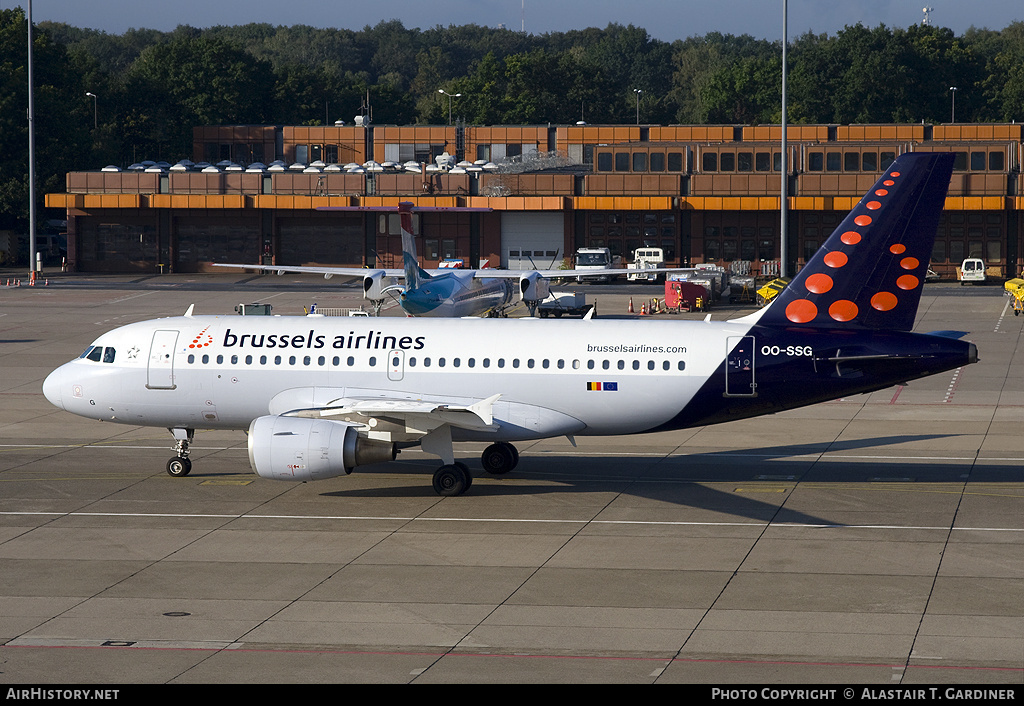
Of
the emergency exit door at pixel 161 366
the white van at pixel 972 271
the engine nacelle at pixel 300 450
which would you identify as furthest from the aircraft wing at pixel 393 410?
the white van at pixel 972 271

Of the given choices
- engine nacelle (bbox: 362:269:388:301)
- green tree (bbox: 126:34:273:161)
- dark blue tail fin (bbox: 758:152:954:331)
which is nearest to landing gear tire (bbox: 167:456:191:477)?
dark blue tail fin (bbox: 758:152:954:331)

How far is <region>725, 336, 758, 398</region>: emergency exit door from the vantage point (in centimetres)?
2959

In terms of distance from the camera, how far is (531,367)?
100.0ft

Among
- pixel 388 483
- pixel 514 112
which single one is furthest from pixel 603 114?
pixel 388 483

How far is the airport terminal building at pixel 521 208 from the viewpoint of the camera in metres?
103

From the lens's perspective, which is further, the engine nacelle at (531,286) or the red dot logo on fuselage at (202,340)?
the engine nacelle at (531,286)

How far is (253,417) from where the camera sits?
103 feet

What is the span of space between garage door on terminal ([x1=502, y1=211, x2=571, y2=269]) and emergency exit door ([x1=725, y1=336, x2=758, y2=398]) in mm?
79247

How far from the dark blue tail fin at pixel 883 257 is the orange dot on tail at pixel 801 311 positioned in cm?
2

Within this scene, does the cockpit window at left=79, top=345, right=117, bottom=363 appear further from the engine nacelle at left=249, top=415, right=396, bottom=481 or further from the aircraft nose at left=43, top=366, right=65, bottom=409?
the engine nacelle at left=249, top=415, right=396, bottom=481

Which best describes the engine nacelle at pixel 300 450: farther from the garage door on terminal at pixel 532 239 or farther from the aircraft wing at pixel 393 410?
the garage door on terminal at pixel 532 239

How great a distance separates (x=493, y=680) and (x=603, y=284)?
3176 inches

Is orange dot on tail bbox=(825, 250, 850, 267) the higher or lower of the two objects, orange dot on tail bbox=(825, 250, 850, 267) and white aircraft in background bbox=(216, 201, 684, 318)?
the higher

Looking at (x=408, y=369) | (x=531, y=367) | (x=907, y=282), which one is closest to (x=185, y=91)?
(x=408, y=369)
